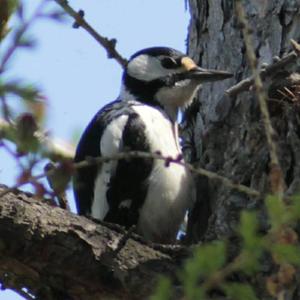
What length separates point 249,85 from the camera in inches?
141

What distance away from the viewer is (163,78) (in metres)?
4.38

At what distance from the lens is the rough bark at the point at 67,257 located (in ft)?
9.37

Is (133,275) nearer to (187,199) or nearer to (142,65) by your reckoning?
(187,199)

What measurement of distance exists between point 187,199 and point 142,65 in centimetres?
91

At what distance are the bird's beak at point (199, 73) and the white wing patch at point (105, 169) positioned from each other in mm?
450

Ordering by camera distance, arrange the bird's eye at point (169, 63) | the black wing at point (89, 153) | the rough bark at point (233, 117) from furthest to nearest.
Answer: the bird's eye at point (169, 63) → the black wing at point (89, 153) → the rough bark at point (233, 117)

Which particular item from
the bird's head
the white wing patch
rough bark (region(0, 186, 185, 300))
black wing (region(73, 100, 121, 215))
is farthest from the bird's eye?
rough bark (region(0, 186, 185, 300))

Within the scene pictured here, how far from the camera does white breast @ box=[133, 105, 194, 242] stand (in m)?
3.72

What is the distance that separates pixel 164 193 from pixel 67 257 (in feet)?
3.00

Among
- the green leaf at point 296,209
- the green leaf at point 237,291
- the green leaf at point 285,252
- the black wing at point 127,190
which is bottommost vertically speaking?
the green leaf at point 237,291

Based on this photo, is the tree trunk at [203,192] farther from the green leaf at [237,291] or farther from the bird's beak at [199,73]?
the green leaf at [237,291]

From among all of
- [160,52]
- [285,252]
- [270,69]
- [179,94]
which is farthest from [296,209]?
[160,52]

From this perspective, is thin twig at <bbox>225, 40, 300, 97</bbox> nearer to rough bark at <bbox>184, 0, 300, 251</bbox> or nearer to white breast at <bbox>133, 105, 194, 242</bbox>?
rough bark at <bbox>184, 0, 300, 251</bbox>

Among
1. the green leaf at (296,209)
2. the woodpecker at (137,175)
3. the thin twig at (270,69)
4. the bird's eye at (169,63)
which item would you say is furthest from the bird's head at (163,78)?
the green leaf at (296,209)
